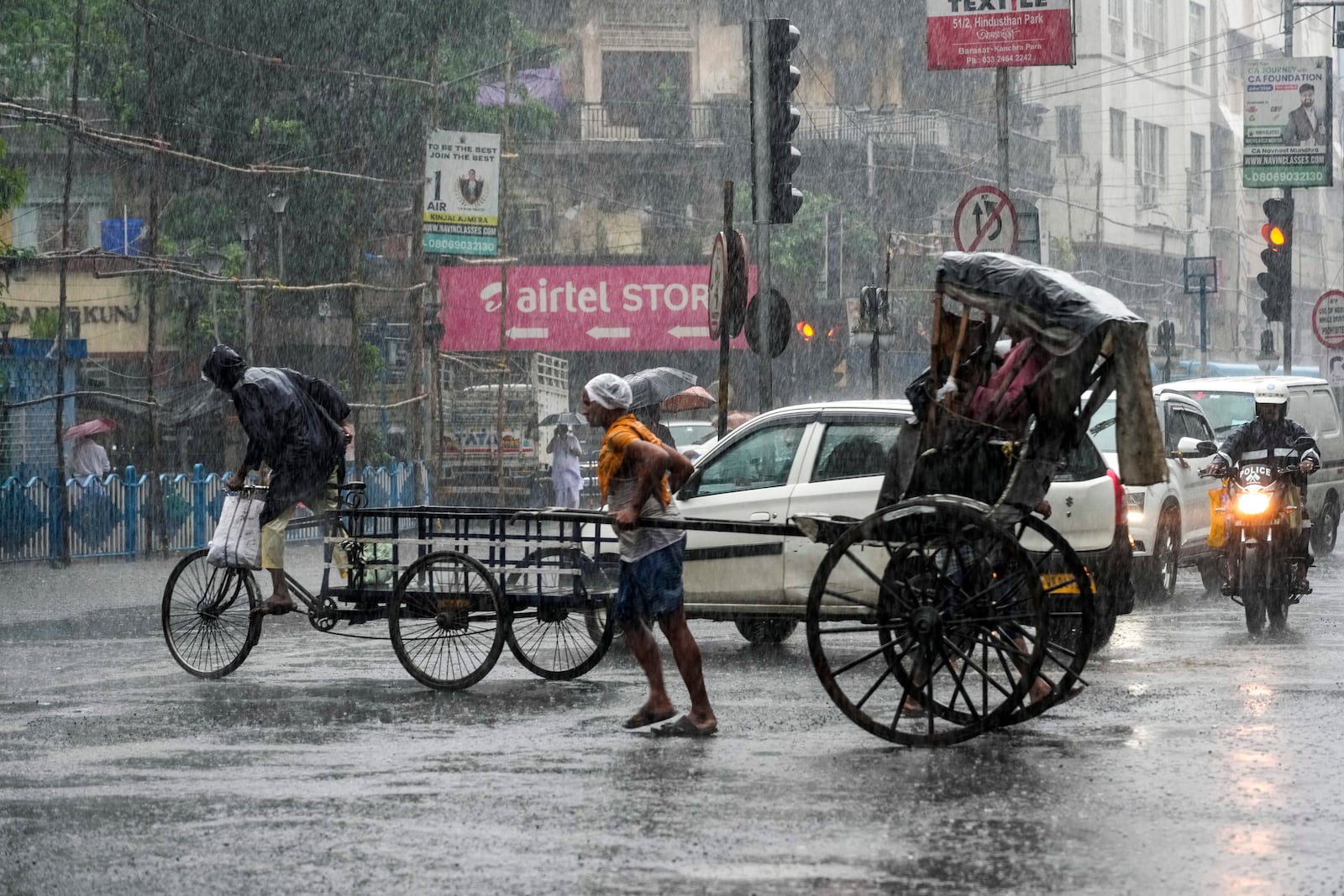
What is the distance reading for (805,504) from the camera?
1139 centimetres

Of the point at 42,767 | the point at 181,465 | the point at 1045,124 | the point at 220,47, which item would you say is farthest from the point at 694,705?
the point at 1045,124

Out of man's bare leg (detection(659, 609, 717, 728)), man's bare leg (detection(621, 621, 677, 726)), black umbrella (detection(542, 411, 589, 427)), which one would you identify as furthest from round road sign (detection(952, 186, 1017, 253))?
black umbrella (detection(542, 411, 589, 427))

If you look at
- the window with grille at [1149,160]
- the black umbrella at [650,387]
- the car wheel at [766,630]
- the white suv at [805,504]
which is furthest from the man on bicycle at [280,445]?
the window with grille at [1149,160]

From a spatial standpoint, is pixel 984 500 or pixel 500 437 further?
pixel 500 437

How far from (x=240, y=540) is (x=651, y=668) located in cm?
302

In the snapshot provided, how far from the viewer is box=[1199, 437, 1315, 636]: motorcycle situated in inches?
511

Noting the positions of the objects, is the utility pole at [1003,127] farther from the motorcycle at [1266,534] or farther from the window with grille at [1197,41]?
the window with grille at [1197,41]

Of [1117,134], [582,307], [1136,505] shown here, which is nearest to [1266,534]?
[1136,505]

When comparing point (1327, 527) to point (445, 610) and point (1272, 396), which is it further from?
point (445, 610)

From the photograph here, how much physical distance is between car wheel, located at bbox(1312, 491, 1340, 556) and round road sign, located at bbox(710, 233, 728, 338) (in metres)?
7.60

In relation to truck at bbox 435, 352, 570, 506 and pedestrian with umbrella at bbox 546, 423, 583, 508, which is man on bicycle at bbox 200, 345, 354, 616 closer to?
→ pedestrian with umbrella at bbox 546, 423, 583, 508

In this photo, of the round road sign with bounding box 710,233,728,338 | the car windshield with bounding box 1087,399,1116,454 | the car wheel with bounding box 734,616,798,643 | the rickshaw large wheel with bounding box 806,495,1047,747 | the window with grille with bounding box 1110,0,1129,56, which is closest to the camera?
the rickshaw large wheel with bounding box 806,495,1047,747

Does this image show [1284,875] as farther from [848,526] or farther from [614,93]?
[614,93]

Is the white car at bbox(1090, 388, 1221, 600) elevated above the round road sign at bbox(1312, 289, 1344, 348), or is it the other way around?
the round road sign at bbox(1312, 289, 1344, 348)
